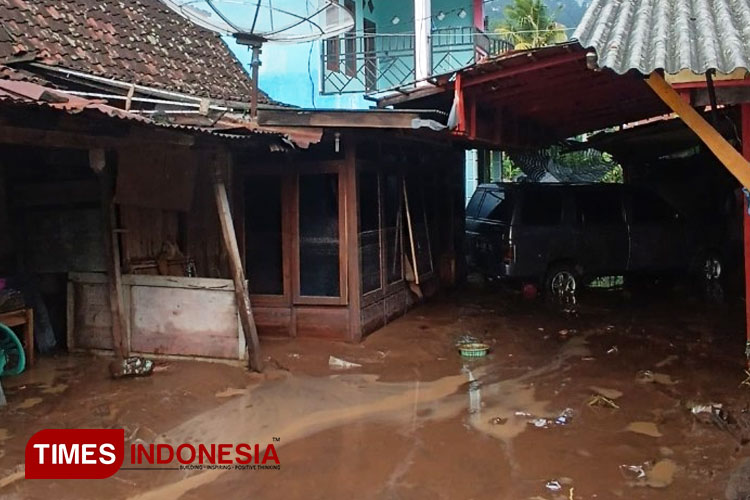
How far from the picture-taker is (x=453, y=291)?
1173 centimetres

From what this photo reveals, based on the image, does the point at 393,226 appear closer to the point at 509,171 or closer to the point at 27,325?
the point at 27,325

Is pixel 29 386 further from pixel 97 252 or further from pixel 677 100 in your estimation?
pixel 677 100

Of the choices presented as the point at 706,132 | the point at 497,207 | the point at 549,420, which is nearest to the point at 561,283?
the point at 497,207

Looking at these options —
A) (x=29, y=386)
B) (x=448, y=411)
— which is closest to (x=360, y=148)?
(x=448, y=411)

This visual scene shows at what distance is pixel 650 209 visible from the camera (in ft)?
37.9

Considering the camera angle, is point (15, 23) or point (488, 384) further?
point (15, 23)

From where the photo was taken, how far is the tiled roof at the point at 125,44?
7316 millimetres

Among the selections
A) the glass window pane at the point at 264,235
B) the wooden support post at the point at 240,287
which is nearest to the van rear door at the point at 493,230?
the glass window pane at the point at 264,235

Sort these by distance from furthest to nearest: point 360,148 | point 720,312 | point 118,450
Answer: point 720,312 < point 360,148 < point 118,450

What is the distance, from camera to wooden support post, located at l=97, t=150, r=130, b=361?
684 cm

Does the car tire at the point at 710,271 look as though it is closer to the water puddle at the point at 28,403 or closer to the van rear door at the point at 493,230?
the van rear door at the point at 493,230

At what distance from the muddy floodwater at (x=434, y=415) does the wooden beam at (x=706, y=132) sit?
1881 mm

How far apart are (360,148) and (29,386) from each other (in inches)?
174

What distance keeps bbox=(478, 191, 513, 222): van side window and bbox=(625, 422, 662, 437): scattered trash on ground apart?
5515 mm
